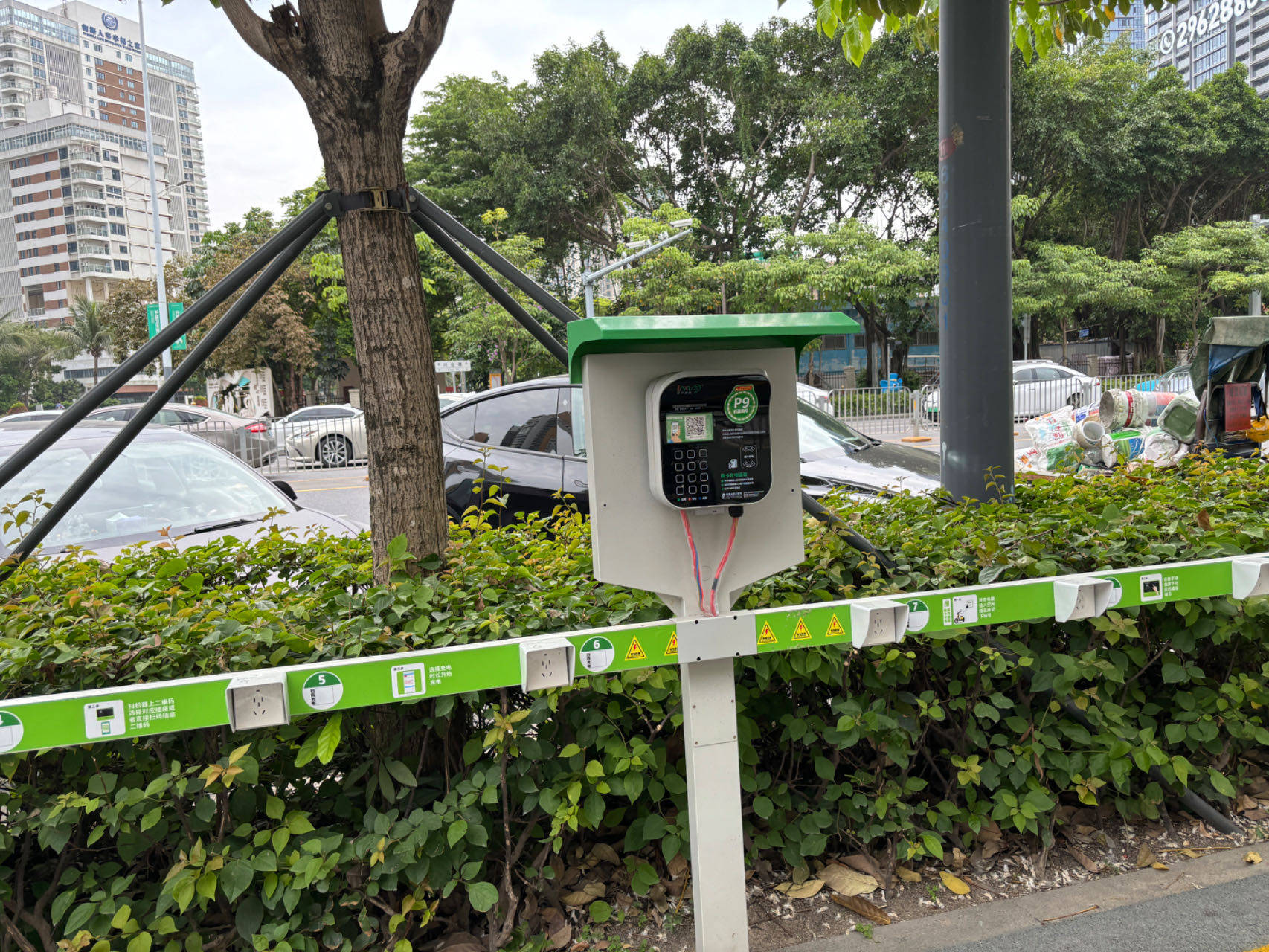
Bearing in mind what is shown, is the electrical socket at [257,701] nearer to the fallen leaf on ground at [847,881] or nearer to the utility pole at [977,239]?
the fallen leaf on ground at [847,881]

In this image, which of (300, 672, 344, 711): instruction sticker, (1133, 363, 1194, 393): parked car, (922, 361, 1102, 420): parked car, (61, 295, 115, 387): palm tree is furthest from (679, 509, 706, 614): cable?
(61, 295, 115, 387): palm tree

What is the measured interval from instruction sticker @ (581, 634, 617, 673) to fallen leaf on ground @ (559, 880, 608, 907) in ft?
2.92

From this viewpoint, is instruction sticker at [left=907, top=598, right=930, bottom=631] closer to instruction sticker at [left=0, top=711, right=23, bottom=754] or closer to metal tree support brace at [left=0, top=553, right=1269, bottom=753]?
metal tree support brace at [left=0, top=553, right=1269, bottom=753]

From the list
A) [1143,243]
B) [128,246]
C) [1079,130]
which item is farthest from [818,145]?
[128,246]

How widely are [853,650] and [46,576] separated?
2.48m

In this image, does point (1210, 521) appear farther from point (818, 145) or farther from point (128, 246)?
point (128, 246)

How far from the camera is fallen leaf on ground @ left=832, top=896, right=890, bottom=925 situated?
2.74 m

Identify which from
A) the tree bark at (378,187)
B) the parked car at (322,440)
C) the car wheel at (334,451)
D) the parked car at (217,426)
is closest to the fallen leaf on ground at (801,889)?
the tree bark at (378,187)

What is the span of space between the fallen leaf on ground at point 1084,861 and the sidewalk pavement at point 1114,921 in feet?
0.18

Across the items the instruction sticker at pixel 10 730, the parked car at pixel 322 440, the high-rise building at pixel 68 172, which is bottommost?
the parked car at pixel 322 440

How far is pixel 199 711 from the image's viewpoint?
2092 mm

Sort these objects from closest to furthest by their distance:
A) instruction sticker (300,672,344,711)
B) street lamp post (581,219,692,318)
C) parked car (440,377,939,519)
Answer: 1. instruction sticker (300,672,344,711)
2. parked car (440,377,939,519)
3. street lamp post (581,219,692,318)

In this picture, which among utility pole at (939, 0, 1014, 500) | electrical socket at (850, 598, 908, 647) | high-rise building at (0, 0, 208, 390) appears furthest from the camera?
high-rise building at (0, 0, 208, 390)

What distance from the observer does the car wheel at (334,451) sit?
20.9m
